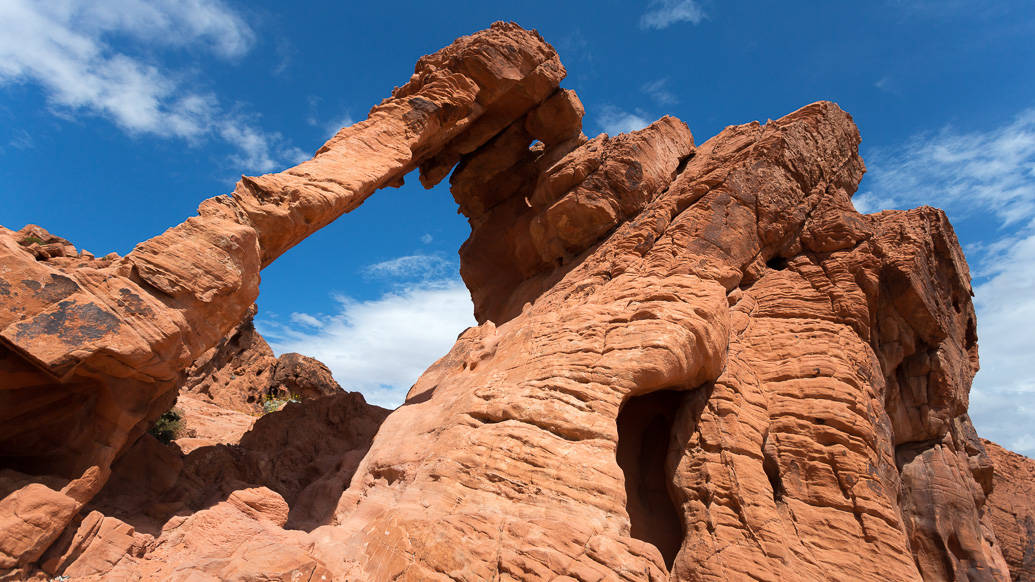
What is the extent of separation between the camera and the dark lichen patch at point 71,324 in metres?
5.86

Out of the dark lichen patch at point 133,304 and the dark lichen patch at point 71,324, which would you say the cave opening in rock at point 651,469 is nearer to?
the dark lichen patch at point 133,304

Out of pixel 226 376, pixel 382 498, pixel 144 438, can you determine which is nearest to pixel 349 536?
pixel 382 498

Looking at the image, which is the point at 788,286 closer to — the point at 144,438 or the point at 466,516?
the point at 466,516

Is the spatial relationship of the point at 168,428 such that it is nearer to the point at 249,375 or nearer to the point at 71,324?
the point at 71,324

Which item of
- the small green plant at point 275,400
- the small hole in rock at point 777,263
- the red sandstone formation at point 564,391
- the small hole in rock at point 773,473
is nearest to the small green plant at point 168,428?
the red sandstone formation at point 564,391

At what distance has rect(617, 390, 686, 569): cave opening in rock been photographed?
8.52 meters

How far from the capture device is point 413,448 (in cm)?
802

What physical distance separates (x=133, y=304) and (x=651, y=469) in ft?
26.8

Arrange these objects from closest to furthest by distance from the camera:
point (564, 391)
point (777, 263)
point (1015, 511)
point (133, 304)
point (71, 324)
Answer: point (71, 324), point (133, 304), point (564, 391), point (777, 263), point (1015, 511)

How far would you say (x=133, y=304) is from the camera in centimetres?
664

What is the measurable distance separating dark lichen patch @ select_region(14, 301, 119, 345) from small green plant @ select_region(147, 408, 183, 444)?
16.3 ft

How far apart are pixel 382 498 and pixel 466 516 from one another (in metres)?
1.82

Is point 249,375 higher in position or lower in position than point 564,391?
higher

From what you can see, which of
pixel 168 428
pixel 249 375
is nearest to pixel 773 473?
pixel 168 428
